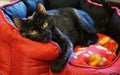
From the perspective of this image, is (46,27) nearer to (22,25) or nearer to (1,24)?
(22,25)

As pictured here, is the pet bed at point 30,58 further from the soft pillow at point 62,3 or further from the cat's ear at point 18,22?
the soft pillow at point 62,3

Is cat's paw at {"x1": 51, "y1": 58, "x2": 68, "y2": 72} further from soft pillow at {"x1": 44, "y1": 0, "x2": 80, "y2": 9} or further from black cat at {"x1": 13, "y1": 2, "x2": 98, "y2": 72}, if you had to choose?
soft pillow at {"x1": 44, "y1": 0, "x2": 80, "y2": 9}

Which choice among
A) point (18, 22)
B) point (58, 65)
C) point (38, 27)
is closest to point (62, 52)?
point (58, 65)

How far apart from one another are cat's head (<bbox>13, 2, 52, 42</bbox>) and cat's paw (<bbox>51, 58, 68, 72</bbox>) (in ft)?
0.46

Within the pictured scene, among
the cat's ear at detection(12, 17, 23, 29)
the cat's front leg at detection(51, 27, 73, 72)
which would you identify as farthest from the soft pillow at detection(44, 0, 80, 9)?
the cat's ear at detection(12, 17, 23, 29)

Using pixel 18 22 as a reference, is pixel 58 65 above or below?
below

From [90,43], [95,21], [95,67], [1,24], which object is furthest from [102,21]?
[1,24]

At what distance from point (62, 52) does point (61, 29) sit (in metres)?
0.26

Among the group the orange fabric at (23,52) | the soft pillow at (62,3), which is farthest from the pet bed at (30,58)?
the soft pillow at (62,3)

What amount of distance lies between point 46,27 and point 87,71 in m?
0.35

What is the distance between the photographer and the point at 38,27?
50.7 inches

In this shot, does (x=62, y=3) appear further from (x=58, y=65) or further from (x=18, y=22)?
(x=58, y=65)

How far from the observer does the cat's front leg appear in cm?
127

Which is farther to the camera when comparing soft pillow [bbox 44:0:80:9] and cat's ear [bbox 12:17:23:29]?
soft pillow [bbox 44:0:80:9]
